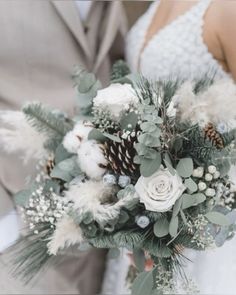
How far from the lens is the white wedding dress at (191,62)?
35.4 inches

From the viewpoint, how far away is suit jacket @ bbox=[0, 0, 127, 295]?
101 centimetres

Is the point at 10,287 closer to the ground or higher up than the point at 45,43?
closer to the ground

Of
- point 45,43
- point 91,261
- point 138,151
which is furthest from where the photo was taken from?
point 91,261

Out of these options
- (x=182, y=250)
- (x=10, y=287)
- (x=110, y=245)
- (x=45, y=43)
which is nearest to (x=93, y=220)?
(x=110, y=245)

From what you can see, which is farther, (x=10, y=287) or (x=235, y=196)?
(x=10, y=287)

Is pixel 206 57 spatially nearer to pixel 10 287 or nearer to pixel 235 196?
pixel 235 196

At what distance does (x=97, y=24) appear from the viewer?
1119mm

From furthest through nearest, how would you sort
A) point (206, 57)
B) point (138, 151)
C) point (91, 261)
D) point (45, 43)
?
point (91, 261) < point (45, 43) < point (206, 57) < point (138, 151)

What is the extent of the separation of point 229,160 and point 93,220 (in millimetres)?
231

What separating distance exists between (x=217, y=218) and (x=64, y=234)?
235 millimetres

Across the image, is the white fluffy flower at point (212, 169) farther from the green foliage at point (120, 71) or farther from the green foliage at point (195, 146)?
the green foliage at point (120, 71)

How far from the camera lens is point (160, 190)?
0.77 metres

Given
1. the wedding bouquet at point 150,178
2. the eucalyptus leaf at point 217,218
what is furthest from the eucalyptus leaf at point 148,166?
the eucalyptus leaf at point 217,218

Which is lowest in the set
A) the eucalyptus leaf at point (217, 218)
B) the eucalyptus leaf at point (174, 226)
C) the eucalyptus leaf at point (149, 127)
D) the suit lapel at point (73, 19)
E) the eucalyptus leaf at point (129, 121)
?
the eucalyptus leaf at point (217, 218)
